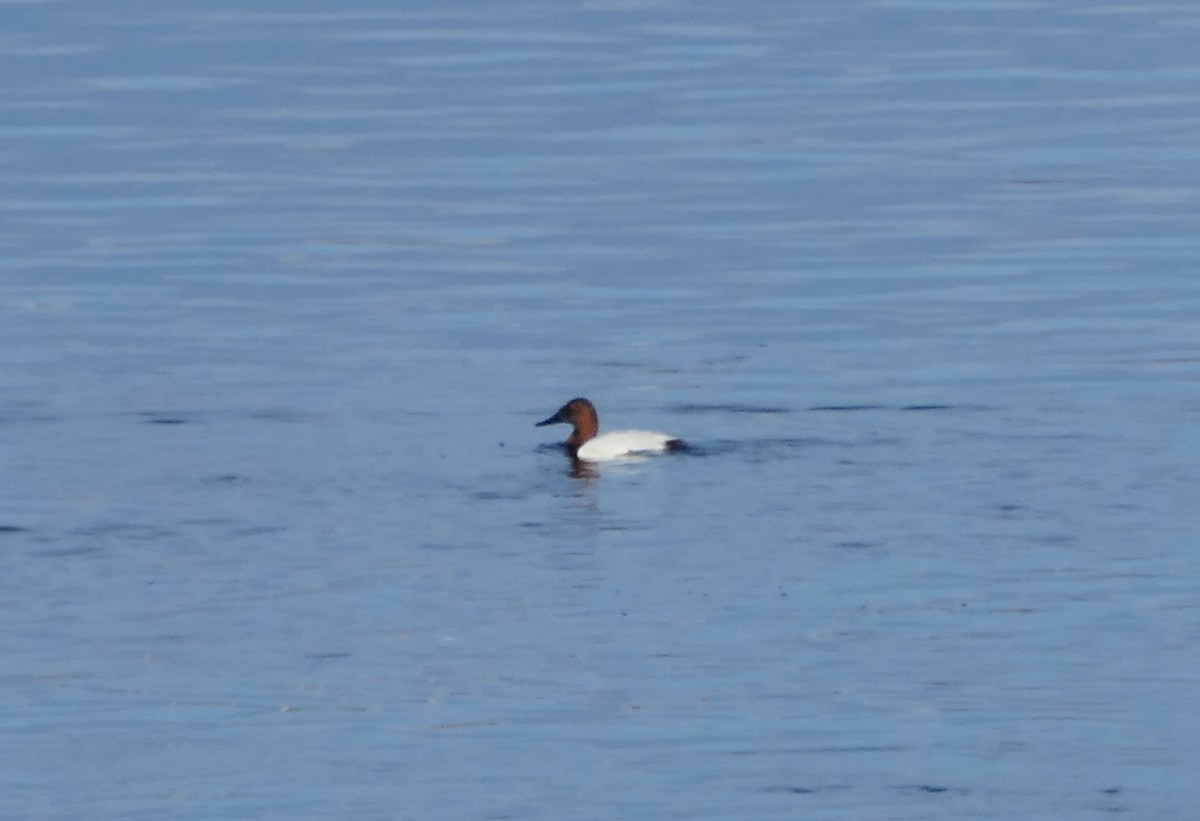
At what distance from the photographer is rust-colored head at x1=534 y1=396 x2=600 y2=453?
17.5 metres

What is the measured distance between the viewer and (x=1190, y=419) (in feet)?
56.1

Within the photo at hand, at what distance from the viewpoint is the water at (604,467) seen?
11.1 metres

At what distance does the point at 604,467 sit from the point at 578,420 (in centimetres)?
71

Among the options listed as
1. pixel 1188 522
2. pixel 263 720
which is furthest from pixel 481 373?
pixel 263 720

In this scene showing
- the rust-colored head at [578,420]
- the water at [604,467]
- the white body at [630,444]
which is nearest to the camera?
the water at [604,467]

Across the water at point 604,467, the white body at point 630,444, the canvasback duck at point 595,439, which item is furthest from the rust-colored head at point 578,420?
the white body at point 630,444

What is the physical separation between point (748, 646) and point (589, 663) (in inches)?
28.3

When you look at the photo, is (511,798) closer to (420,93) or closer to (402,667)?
(402,667)

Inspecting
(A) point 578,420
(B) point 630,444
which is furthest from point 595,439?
(B) point 630,444

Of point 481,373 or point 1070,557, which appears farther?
point 481,373

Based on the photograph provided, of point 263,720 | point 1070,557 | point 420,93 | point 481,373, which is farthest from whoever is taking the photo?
point 420,93

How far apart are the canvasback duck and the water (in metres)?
0.16

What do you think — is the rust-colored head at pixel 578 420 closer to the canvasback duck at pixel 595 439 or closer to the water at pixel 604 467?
the canvasback duck at pixel 595 439

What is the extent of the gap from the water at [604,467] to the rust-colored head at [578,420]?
0.29 meters
